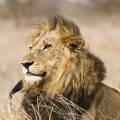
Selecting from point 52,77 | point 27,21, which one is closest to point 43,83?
point 52,77

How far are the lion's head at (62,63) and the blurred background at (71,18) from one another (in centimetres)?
17

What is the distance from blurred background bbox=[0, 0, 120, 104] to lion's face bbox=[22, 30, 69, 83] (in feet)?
0.94

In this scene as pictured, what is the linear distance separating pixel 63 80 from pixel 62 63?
0.17 meters

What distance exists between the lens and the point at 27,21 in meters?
32.8

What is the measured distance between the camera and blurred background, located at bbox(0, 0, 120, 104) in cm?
1172

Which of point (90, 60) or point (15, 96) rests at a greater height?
point (90, 60)

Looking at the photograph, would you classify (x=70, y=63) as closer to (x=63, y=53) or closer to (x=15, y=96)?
(x=63, y=53)

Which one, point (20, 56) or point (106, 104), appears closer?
point (106, 104)

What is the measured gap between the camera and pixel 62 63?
6.00 meters

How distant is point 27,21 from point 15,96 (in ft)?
87.2

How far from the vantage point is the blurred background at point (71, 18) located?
461 inches

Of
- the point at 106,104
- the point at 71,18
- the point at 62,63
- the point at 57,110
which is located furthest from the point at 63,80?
the point at 71,18

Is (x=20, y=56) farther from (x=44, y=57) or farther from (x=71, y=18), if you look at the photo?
(x=71, y=18)

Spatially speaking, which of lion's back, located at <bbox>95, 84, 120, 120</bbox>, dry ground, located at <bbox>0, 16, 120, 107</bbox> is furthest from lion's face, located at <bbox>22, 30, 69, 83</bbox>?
dry ground, located at <bbox>0, 16, 120, 107</bbox>
